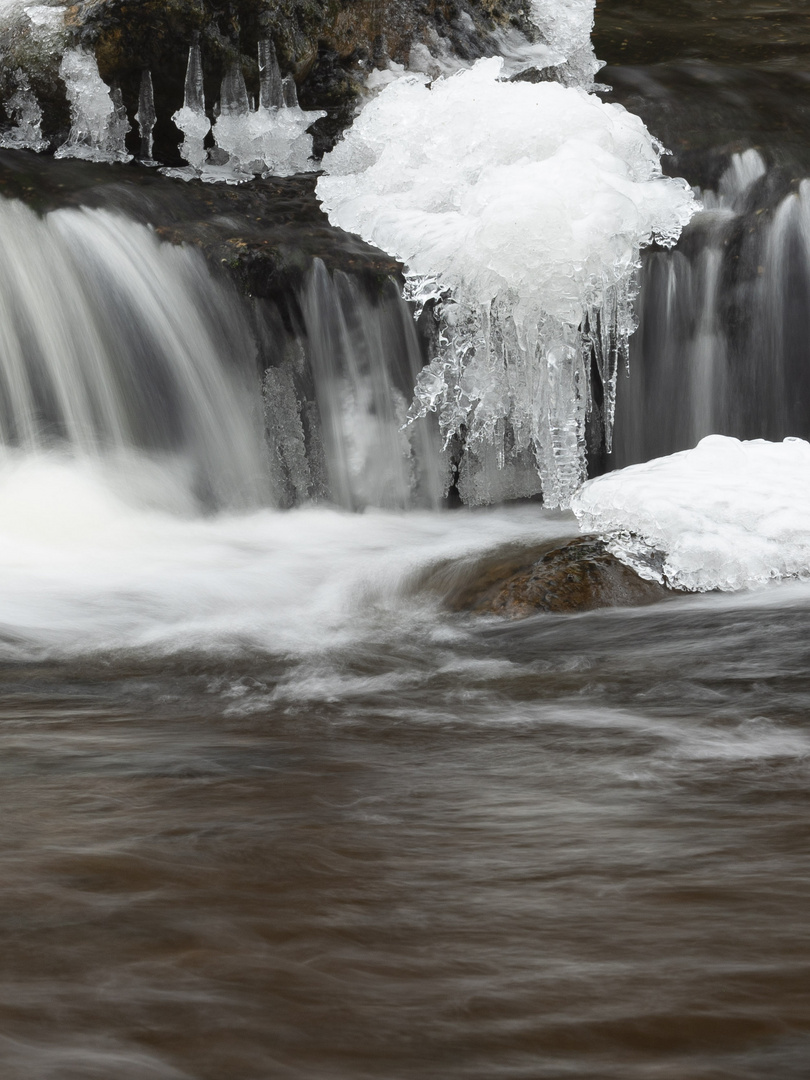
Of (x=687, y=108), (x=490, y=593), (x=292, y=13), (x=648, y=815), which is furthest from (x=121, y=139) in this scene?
(x=648, y=815)

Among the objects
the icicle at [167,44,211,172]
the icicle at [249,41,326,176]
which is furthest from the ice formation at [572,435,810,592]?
the icicle at [167,44,211,172]

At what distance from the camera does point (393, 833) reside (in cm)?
210

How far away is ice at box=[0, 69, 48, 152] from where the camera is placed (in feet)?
20.0

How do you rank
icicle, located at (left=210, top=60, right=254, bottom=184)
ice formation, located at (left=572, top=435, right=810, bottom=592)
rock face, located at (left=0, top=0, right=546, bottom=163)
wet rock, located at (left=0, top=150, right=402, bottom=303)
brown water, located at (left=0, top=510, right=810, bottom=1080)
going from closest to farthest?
brown water, located at (left=0, top=510, right=810, bottom=1080) → ice formation, located at (left=572, top=435, right=810, bottom=592) → wet rock, located at (left=0, top=150, right=402, bottom=303) → rock face, located at (left=0, top=0, right=546, bottom=163) → icicle, located at (left=210, top=60, right=254, bottom=184)

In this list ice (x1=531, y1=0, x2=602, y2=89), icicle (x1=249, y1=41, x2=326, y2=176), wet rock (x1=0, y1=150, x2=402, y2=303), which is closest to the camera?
wet rock (x1=0, y1=150, x2=402, y2=303)

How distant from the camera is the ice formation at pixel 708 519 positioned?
4168 mm

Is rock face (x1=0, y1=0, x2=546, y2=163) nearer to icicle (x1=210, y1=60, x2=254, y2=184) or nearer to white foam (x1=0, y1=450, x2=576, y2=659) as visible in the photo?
icicle (x1=210, y1=60, x2=254, y2=184)

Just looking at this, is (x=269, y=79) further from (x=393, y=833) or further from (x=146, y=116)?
(x=393, y=833)

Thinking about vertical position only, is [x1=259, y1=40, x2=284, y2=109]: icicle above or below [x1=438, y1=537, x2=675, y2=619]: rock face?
above

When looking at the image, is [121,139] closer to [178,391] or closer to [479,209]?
[178,391]

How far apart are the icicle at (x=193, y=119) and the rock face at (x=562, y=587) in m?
3.28

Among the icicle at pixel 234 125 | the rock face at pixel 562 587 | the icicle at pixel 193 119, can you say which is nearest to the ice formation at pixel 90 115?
the icicle at pixel 193 119

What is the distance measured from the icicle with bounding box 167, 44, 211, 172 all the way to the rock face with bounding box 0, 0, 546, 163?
5 cm

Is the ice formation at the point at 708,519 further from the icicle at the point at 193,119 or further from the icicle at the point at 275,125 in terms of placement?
the icicle at the point at 193,119
